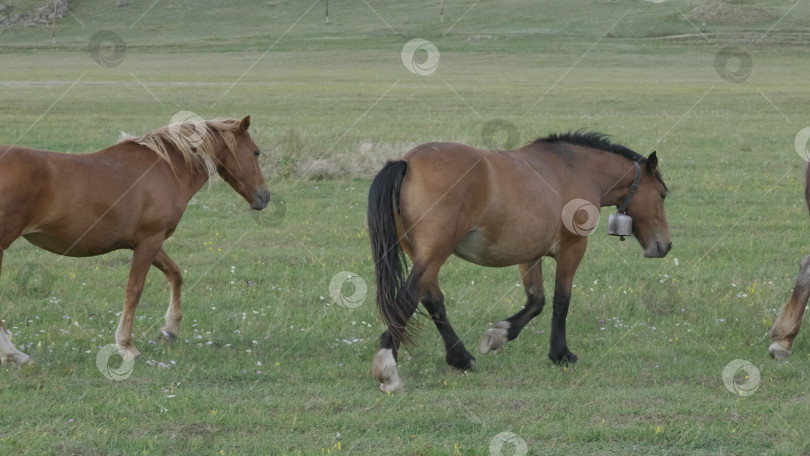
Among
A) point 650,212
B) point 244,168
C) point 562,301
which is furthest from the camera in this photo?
point 650,212

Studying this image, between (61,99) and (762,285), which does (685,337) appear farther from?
(61,99)

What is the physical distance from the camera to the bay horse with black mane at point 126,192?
7129mm

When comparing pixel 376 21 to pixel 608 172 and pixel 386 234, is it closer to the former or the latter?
pixel 608 172

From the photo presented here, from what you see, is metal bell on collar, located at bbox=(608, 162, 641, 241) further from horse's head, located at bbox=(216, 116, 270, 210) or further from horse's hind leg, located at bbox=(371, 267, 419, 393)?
horse's head, located at bbox=(216, 116, 270, 210)

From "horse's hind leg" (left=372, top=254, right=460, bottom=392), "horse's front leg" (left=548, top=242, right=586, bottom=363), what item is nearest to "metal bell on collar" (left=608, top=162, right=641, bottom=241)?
"horse's front leg" (left=548, top=242, right=586, bottom=363)

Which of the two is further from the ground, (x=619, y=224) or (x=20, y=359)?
(x=619, y=224)

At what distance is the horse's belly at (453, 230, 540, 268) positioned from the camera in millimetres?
7645

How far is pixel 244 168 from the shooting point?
8516 millimetres

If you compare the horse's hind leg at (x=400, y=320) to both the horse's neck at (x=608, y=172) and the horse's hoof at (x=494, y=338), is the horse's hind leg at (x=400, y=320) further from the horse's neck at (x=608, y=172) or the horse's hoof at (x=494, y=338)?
the horse's neck at (x=608, y=172)

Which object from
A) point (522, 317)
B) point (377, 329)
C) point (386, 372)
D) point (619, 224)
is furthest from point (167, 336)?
point (619, 224)

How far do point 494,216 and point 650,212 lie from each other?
83.8 inches

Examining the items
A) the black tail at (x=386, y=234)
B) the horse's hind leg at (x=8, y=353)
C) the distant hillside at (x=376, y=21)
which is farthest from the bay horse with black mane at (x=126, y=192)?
the distant hillside at (x=376, y=21)

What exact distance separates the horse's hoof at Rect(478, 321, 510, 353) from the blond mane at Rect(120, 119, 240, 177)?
2.85 meters

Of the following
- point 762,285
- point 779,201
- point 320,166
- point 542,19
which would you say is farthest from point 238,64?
point 762,285
